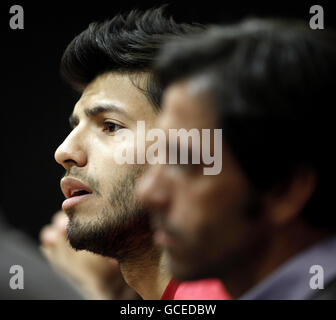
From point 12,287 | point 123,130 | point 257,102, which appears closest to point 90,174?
point 123,130

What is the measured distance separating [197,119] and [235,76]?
3.1 inches

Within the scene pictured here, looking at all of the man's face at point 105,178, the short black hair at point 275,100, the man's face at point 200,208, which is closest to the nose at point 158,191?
the man's face at point 200,208

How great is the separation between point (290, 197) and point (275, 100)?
14 centimetres

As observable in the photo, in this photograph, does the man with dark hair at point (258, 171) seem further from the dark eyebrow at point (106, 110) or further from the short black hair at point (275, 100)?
the dark eyebrow at point (106, 110)

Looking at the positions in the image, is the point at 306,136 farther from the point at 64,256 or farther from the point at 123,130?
the point at 64,256

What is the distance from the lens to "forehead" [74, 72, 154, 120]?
3.59ft

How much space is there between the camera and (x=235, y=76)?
2.34ft

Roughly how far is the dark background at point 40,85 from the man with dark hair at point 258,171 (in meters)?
0.43

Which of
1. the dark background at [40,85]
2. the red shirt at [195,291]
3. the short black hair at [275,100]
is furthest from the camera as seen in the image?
the dark background at [40,85]

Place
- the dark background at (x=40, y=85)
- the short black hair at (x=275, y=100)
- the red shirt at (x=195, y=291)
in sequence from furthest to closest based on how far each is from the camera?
the dark background at (x=40, y=85) → the red shirt at (x=195, y=291) → the short black hair at (x=275, y=100)

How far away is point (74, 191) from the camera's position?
110cm

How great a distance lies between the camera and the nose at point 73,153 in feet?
3.52
